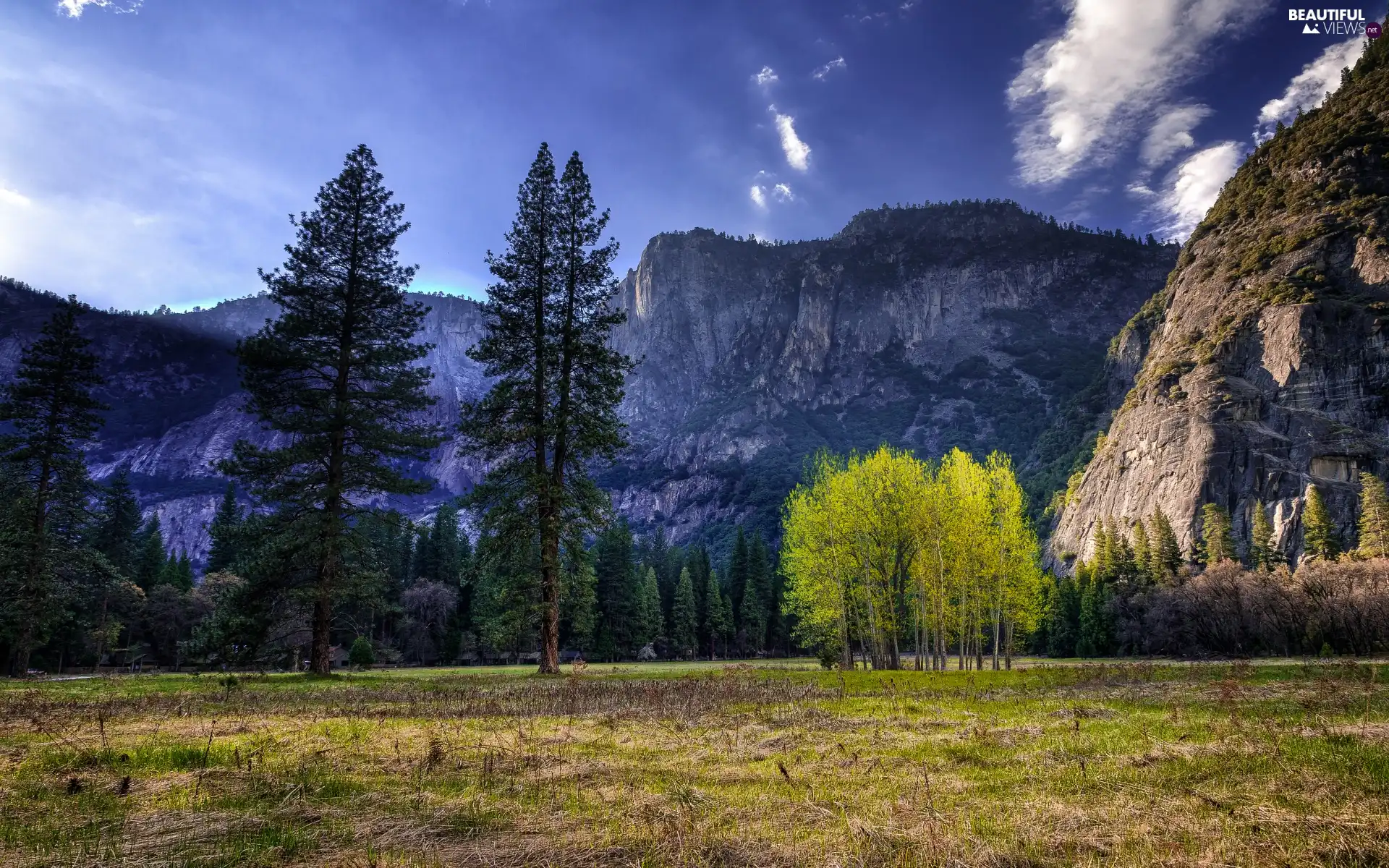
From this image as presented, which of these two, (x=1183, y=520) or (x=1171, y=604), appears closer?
(x=1171, y=604)

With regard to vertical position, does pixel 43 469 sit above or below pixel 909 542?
above

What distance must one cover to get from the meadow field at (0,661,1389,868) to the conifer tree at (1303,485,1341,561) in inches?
2774

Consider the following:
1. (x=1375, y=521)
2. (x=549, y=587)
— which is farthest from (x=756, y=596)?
(x=549, y=587)

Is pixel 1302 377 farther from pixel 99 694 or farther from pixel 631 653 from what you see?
pixel 99 694

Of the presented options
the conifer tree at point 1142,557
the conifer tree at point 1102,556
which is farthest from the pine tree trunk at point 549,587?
the conifer tree at point 1102,556

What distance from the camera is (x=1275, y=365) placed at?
87.2 meters

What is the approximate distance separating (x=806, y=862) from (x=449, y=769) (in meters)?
4.11

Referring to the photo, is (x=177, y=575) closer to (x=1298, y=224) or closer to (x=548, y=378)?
(x=548, y=378)

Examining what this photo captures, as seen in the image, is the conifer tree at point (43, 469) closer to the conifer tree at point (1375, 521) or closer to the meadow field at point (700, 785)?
the meadow field at point (700, 785)

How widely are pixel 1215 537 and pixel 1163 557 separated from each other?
11687 mm

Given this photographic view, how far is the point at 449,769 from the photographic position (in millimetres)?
6145

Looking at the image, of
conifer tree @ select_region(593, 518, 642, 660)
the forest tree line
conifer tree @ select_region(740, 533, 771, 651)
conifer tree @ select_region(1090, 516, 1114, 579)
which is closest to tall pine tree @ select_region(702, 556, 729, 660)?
conifer tree @ select_region(740, 533, 771, 651)

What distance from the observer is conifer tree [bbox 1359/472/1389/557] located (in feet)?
186

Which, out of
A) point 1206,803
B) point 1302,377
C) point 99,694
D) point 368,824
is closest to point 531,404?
point 99,694
